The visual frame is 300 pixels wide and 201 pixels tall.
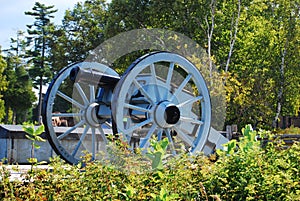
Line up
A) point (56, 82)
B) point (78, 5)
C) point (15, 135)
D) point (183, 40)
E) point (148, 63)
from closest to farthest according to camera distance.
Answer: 1. point (148, 63)
2. point (56, 82)
3. point (15, 135)
4. point (183, 40)
5. point (78, 5)

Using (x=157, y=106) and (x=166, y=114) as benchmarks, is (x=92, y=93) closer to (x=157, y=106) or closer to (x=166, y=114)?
(x=157, y=106)

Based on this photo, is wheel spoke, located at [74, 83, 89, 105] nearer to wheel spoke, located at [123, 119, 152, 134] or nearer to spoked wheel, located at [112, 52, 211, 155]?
spoked wheel, located at [112, 52, 211, 155]

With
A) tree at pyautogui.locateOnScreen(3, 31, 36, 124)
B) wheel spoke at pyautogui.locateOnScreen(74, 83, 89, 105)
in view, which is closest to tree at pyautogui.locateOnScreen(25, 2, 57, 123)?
tree at pyautogui.locateOnScreen(3, 31, 36, 124)

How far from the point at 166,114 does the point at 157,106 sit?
16 cm

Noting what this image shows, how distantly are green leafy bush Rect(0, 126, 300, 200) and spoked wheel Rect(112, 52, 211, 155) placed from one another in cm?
312

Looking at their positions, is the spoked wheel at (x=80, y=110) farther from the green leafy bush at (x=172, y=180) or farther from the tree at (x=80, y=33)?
the tree at (x=80, y=33)

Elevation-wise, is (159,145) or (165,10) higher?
(165,10)

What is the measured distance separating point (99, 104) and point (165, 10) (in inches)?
696

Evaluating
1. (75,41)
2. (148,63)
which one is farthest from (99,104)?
(75,41)

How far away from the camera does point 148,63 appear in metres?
7.46

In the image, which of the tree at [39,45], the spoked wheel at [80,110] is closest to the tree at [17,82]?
the tree at [39,45]

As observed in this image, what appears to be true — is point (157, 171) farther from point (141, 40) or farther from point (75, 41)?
point (75, 41)

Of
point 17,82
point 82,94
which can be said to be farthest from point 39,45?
point 82,94

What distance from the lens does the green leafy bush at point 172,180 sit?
3576 millimetres
